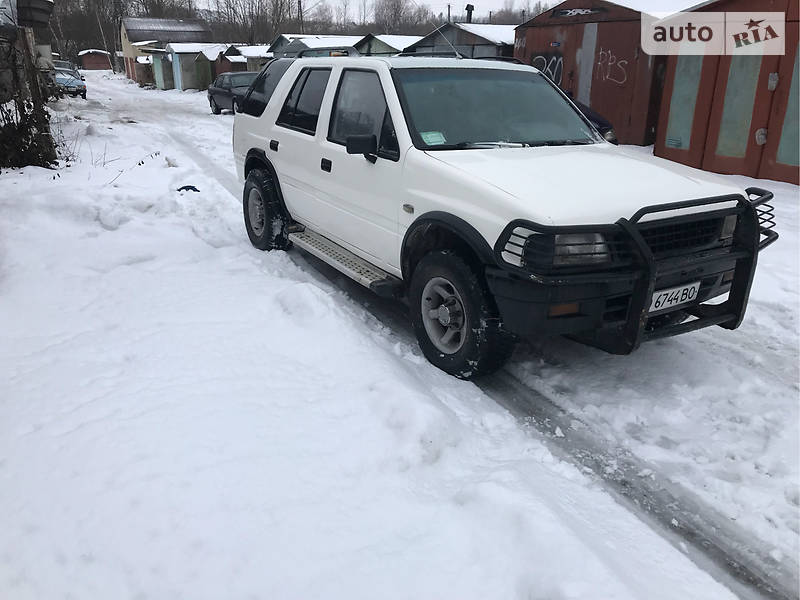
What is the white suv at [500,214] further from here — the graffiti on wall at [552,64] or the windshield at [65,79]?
the windshield at [65,79]

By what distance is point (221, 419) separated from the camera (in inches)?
126

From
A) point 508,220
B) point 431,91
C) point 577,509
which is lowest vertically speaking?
point 577,509

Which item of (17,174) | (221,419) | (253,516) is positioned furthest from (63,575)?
(17,174)

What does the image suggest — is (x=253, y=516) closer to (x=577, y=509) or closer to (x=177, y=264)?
(x=577, y=509)

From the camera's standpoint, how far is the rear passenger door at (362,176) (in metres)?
4.24

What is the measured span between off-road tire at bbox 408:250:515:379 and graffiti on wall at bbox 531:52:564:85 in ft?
39.6

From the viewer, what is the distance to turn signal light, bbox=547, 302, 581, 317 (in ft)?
10.7

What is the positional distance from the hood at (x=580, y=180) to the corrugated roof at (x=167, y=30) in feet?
207

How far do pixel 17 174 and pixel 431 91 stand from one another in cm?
750

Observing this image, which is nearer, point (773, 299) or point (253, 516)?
point (253, 516)

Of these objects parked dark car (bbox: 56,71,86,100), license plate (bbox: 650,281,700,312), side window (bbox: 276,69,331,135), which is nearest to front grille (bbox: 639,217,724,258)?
license plate (bbox: 650,281,700,312)

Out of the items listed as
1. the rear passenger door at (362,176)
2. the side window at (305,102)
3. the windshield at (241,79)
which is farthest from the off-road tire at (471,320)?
the windshield at (241,79)

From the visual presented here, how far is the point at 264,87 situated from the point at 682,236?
14.6 feet
